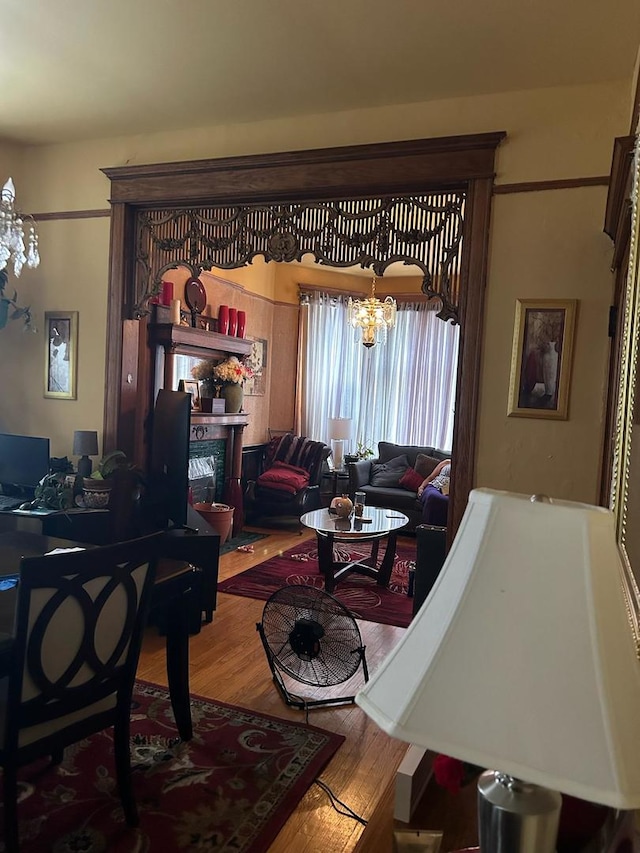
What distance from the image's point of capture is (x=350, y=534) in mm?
4398

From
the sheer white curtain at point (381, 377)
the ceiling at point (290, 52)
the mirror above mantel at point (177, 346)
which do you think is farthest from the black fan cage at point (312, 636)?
the sheer white curtain at point (381, 377)

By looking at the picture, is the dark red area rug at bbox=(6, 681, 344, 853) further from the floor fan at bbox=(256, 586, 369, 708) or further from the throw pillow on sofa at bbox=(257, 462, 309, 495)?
the throw pillow on sofa at bbox=(257, 462, 309, 495)

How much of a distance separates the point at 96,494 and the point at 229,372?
2579mm

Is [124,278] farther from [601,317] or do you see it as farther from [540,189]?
[601,317]

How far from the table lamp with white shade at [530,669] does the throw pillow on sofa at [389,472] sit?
20.0 feet

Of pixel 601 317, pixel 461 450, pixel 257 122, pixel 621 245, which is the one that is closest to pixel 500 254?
pixel 601 317

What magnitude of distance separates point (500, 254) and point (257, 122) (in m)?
1.67

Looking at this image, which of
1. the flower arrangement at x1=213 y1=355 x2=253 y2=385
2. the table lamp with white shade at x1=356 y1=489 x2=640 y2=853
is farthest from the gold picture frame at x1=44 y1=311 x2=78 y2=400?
the table lamp with white shade at x1=356 y1=489 x2=640 y2=853

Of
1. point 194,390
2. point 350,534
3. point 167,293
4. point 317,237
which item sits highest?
point 317,237

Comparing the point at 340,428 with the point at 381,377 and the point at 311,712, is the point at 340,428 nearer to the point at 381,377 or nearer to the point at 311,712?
the point at 381,377

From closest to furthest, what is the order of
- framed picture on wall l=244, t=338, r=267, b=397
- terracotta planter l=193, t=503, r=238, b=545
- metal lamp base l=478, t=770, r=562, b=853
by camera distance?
1. metal lamp base l=478, t=770, r=562, b=853
2. terracotta planter l=193, t=503, r=238, b=545
3. framed picture on wall l=244, t=338, r=267, b=397

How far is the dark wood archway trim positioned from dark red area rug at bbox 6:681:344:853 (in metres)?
1.44

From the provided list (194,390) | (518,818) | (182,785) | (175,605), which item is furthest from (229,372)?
(518,818)

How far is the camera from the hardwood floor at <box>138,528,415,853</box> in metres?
2.09
